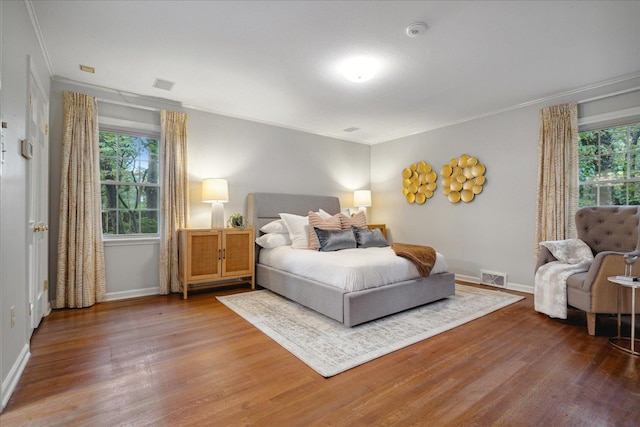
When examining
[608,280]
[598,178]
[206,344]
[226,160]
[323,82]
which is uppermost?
[323,82]

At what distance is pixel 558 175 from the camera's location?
3.79 metres

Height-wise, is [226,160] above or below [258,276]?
above

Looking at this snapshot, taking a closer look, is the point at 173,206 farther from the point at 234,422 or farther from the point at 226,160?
the point at 234,422

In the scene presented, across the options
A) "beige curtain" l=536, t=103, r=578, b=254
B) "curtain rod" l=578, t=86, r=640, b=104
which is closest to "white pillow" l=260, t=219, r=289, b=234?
"beige curtain" l=536, t=103, r=578, b=254

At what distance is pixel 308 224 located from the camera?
423cm

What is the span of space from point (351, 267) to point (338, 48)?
6.63 feet

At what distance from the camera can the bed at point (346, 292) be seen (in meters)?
2.82

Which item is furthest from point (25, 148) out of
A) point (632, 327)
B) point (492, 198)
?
point (492, 198)

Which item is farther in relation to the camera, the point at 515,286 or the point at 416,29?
the point at 515,286

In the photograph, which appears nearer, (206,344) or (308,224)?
(206,344)

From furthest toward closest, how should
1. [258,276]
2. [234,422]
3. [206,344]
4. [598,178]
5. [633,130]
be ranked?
[258,276], [598,178], [633,130], [206,344], [234,422]

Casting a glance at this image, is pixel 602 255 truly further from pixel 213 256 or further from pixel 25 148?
pixel 25 148

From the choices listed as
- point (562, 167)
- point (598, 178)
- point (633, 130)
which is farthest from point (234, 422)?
point (633, 130)

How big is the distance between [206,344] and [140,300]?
5.83 ft
